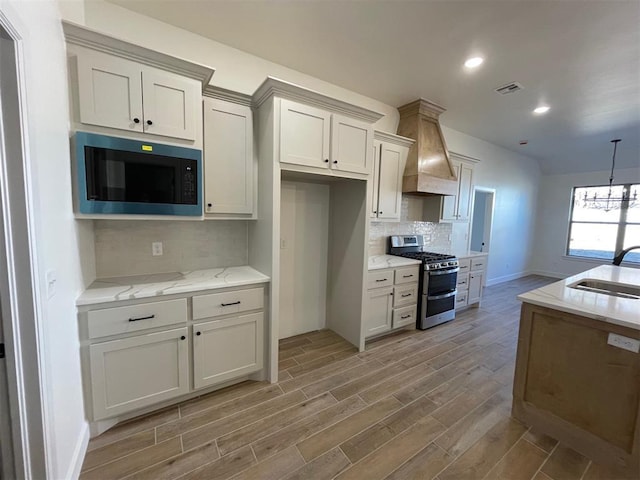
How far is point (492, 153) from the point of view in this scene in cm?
546

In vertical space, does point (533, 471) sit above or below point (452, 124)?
below

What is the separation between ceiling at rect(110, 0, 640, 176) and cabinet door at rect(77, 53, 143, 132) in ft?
2.45

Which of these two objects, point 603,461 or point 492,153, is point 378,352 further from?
point 492,153

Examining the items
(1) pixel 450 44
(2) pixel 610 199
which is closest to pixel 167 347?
(1) pixel 450 44

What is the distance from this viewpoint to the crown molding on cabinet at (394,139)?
3.18 m

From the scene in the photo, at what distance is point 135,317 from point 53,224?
0.75 metres

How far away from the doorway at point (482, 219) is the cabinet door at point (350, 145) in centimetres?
379

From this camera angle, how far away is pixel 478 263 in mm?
4305

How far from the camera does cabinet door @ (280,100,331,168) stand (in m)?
2.18

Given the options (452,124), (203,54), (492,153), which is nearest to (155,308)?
(203,54)

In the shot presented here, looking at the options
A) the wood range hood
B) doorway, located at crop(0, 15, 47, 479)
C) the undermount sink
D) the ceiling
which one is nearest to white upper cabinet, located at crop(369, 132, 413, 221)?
the wood range hood

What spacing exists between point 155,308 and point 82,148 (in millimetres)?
1122

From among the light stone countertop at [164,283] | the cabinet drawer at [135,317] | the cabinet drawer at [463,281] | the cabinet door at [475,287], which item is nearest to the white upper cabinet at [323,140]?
the light stone countertop at [164,283]

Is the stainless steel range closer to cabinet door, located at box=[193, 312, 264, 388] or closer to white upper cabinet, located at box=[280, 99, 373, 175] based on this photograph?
white upper cabinet, located at box=[280, 99, 373, 175]
